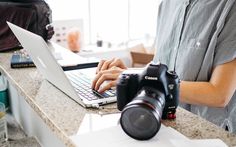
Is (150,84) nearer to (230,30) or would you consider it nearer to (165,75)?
(165,75)

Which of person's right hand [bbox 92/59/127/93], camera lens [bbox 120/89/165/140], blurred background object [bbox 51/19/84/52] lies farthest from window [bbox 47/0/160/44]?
camera lens [bbox 120/89/165/140]

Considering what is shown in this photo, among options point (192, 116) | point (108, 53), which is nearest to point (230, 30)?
point (192, 116)

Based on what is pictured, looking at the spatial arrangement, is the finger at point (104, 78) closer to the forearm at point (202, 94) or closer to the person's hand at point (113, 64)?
the person's hand at point (113, 64)

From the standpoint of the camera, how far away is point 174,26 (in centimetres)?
124

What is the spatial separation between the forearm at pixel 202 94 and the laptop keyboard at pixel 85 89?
22cm

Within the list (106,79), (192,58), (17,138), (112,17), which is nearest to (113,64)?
(106,79)

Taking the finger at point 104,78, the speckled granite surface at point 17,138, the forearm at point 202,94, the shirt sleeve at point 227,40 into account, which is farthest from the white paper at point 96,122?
the speckled granite surface at point 17,138

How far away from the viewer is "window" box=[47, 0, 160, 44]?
10.8 ft

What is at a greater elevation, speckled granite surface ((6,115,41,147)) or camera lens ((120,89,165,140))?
A: camera lens ((120,89,165,140))

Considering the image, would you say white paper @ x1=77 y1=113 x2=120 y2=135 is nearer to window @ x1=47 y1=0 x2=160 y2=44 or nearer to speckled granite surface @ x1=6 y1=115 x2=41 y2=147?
speckled granite surface @ x1=6 y1=115 x2=41 y2=147

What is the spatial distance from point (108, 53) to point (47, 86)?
8.18 feet

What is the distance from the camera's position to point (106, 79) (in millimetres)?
819

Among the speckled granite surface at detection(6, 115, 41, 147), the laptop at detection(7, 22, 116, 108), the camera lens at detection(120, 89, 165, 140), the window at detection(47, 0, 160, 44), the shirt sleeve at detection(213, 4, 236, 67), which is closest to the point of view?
the camera lens at detection(120, 89, 165, 140)

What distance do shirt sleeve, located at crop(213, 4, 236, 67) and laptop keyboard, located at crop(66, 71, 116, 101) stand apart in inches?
15.3
